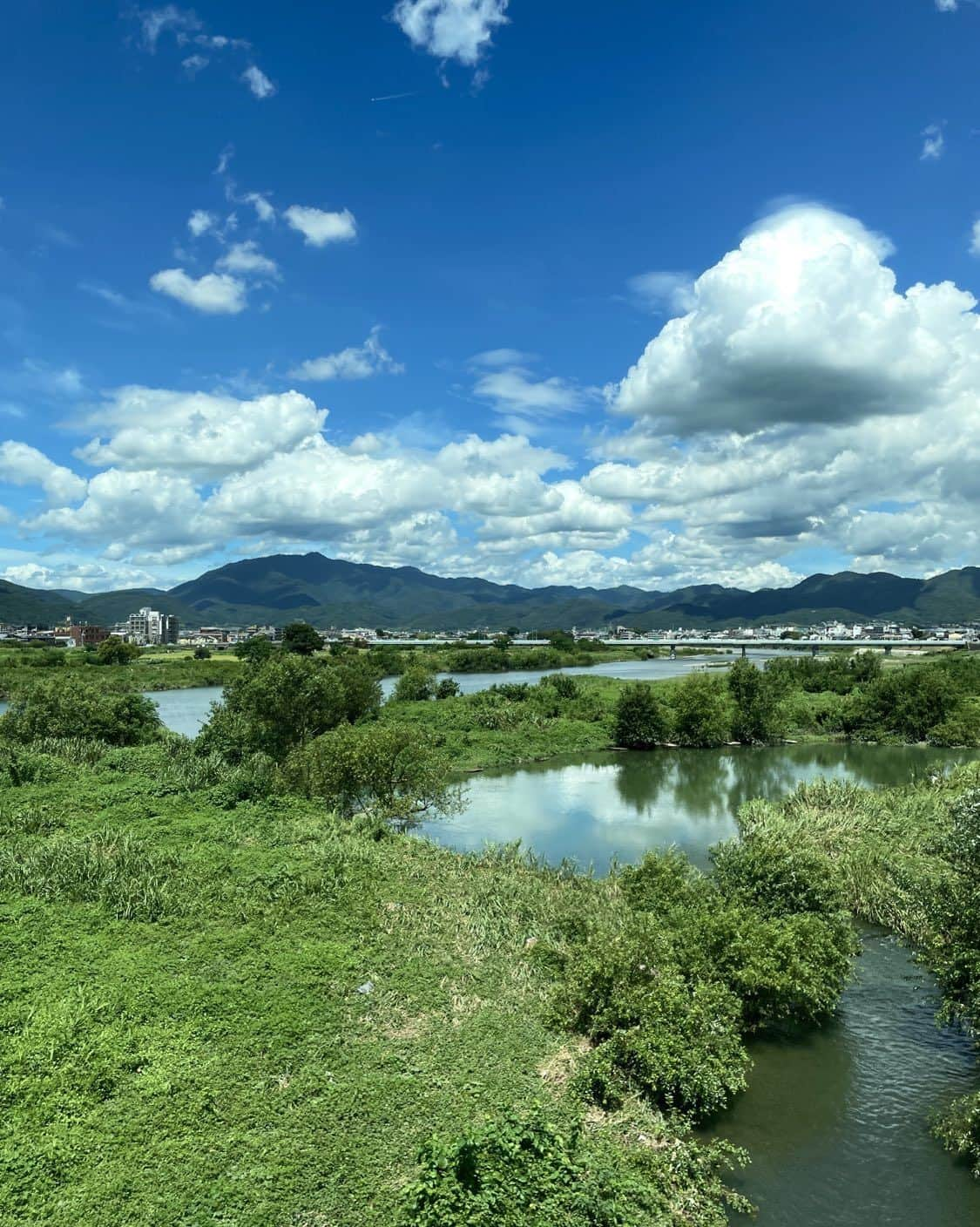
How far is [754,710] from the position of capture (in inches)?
2520

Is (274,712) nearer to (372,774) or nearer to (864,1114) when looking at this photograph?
(372,774)

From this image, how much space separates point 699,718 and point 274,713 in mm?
34666

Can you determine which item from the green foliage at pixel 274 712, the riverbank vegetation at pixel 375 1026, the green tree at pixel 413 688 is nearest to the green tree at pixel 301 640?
the green tree at pixel 413 688

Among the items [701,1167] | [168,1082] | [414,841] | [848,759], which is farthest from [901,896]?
[848,759]

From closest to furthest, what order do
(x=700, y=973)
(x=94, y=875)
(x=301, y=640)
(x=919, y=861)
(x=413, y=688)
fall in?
(x=700, y=973), (x=94, y=875), (x=919, y=861), (x=413, y=688), (x=301, y=640)

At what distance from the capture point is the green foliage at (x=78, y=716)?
154ft

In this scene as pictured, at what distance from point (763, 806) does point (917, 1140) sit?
16943mm

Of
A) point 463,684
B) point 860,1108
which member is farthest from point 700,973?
point 463,684

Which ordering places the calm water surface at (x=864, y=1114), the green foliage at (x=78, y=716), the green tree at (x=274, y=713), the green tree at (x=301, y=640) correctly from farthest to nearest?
the green tree at (x=301, y=640)
the green foliage at (x=78, y=716)
the green tree at (x=274, y=713)
the calm water surface at (x=864, y=1114)

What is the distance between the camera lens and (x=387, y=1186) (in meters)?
11.6

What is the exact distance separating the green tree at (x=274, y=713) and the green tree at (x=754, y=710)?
3495 centimetres

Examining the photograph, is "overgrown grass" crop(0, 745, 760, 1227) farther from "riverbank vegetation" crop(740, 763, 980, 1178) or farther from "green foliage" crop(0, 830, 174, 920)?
"riverbank vegetation" crop(740, 763, 980, 1178)

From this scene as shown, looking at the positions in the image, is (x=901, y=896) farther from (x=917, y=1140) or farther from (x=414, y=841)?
(x=414, y=841)

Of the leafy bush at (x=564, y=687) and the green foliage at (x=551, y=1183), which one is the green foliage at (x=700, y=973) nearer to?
the green foliage at (x=551, y=1183)
